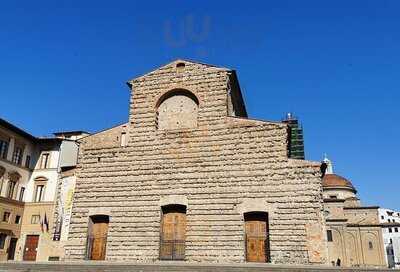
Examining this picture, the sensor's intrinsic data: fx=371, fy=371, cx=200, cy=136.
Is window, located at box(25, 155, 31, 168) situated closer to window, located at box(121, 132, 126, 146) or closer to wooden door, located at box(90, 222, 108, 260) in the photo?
window, located at box(121, 132, 126, 146)

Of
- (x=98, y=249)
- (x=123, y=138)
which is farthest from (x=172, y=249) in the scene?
(x=123, y=138)

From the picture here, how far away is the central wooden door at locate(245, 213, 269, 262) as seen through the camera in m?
14.7

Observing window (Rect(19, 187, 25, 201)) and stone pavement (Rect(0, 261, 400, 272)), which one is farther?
window (Rect(19, 187, 25, 201))

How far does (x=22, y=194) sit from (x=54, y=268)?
22.4 metres

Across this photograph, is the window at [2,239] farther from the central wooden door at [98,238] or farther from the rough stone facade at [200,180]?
the central wooden door at [98,238]

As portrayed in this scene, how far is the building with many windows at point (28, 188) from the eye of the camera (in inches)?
1154

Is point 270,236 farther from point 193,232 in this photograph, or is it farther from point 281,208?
point 193,232

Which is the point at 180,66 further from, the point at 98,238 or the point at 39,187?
the point at 39,187

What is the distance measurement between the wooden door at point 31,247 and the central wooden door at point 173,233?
18880 mm

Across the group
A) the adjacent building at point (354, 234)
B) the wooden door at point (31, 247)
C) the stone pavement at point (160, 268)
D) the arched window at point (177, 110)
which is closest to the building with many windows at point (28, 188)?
the wooden door at point (31, 247)

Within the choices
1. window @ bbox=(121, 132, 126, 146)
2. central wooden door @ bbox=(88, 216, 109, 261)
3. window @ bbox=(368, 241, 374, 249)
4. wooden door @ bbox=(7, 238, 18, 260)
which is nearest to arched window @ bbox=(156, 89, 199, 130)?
window @ bbox=(121, 132, 126, 146)

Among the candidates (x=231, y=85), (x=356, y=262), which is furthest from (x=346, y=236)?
(x=231, y=85)

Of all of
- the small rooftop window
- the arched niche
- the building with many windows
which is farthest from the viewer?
the arched niche

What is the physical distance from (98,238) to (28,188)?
1850cm
